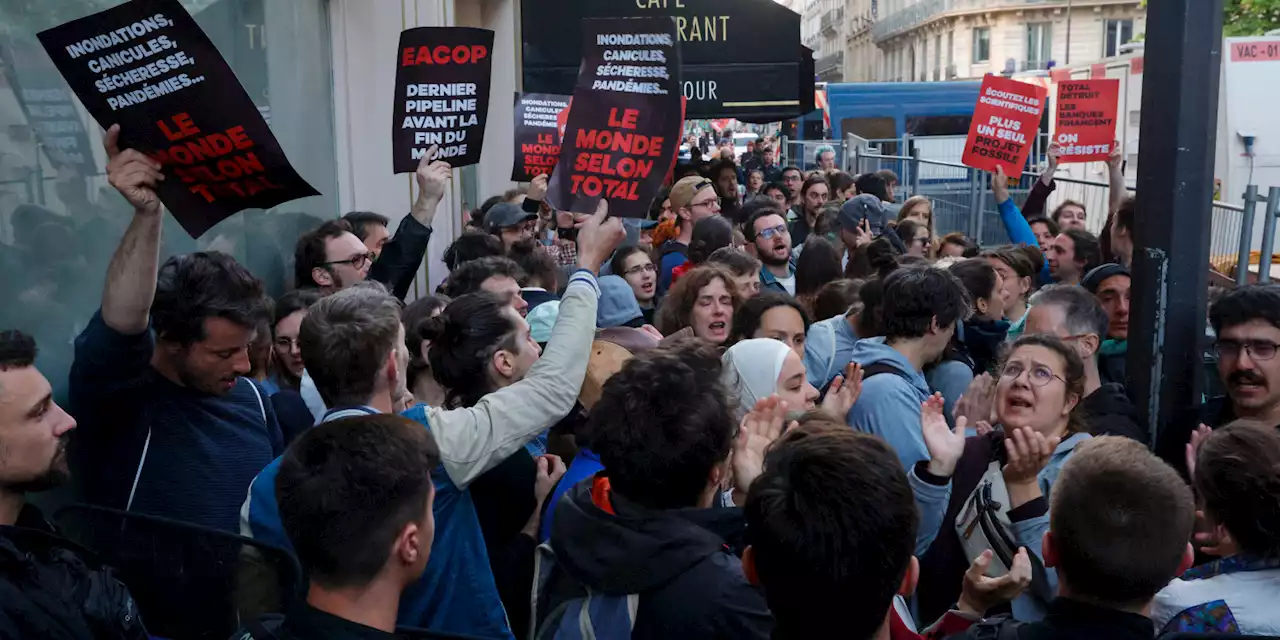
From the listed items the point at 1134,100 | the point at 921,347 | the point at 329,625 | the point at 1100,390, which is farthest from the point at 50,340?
the point at 1134,100

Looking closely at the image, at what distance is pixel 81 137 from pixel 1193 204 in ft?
13.6

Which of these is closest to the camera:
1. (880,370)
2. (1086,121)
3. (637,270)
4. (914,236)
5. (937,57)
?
(880,370)

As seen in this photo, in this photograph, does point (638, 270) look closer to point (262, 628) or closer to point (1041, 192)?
point (1041, 192)

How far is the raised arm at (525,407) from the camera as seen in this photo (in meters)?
3.21

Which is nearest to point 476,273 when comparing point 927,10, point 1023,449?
point 1023,449

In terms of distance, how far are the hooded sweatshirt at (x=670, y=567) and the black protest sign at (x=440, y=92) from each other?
3752 mm

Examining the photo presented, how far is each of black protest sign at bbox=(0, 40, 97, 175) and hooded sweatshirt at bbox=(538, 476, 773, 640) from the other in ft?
9.49

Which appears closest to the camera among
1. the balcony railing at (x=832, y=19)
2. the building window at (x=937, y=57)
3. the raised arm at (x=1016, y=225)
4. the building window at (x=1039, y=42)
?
the raised arm at (x=1016, y=225)

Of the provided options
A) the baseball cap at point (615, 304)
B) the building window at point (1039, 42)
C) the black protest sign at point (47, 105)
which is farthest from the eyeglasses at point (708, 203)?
the building window at point (1039, 42)

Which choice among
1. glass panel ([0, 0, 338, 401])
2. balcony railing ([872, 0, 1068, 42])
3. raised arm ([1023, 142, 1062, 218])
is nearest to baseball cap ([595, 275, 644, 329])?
glass panel ([0, 0, 338, 401])

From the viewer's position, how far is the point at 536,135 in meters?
9.74

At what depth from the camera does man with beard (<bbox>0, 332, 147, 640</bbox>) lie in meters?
2.55

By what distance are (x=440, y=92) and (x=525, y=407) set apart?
3241 mm

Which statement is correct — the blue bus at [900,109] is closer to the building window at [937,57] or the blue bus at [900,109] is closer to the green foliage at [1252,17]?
the green foliage at [1252,17]
